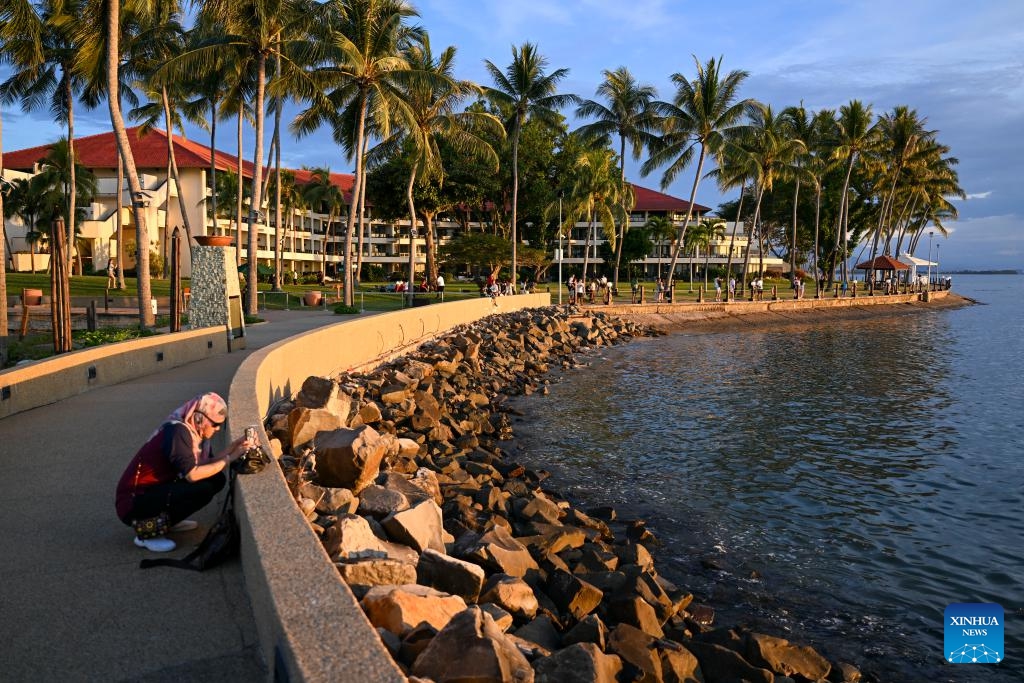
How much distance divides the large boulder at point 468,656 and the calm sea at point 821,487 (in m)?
4.12

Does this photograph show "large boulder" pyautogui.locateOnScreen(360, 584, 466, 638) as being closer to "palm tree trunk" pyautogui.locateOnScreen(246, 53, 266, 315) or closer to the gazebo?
"palm tree trunk" pyautogui.locateOnScreen(246, 53, 266, 315)

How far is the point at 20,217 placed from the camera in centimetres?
5150

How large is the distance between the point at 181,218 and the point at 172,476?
5742cm

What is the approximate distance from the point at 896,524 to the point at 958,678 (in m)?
4.11

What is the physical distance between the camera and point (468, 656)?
151 inches

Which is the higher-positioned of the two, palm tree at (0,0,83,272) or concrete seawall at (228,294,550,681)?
palm tree at (0,0,83,272)

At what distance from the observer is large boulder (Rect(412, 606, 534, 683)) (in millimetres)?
3775

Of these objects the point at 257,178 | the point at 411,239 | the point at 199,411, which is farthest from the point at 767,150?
the point at 199,411

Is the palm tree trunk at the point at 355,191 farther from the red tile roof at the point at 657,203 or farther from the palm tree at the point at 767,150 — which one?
the red tile roof at the point at 657,203

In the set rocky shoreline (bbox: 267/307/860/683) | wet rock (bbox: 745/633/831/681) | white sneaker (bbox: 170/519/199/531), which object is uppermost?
white sneaker (bbox: 170/519/199/531)

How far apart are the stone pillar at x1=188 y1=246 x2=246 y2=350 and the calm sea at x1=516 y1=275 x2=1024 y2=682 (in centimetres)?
754

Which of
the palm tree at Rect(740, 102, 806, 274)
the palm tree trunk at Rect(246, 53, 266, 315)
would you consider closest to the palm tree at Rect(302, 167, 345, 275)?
the palm tree at Rect(740, 102, 806, 274)

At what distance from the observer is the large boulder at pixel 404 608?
14.1ft

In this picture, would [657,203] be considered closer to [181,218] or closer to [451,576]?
[181,218]
